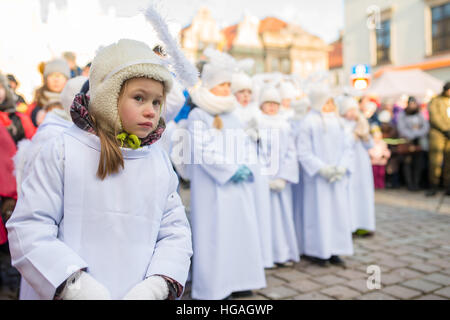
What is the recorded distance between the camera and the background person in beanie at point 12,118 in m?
3.82

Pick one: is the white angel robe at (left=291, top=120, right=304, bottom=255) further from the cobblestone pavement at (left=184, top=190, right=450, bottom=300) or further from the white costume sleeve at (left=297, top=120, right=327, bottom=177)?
the cobblestone pavement at (left=184, top=190, right=450, bottom=300)

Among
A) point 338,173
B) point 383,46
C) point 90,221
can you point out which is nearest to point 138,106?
point 90,221

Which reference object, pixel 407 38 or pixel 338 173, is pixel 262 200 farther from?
pixel 407 38

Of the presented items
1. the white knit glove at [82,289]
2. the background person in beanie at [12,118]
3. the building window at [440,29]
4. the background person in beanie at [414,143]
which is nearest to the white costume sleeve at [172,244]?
the white knit glove at [82,289]

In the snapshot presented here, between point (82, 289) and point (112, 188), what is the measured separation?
14.5 inches

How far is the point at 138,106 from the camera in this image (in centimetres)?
152

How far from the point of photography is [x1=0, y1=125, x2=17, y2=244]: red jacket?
3.54 metres

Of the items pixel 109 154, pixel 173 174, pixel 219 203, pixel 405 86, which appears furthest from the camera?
pixel 405 86

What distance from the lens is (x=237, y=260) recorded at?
3795mm

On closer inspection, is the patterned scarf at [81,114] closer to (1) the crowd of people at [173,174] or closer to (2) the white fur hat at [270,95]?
(1) the crowd of people at [173,174]

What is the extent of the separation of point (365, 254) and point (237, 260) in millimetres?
2140

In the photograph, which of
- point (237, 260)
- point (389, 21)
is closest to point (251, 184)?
point (237, 260)

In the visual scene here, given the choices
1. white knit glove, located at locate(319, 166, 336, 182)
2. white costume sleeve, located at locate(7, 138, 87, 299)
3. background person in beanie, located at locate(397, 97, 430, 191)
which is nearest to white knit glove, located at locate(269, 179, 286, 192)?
white knit glove, located at locate(319, 166, 336, 182)
